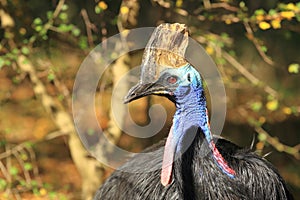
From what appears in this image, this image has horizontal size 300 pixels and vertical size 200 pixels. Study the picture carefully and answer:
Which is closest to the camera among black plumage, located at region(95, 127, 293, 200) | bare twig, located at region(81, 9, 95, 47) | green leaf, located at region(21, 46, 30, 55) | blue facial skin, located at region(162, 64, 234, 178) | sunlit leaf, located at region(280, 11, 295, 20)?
blue facial skin, located at region(162, 64, 234, 178)

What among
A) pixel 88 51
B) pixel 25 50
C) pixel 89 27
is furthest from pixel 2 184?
pixel 89 27

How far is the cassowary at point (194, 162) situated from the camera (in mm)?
2959

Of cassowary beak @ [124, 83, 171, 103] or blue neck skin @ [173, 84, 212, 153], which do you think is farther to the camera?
blue neck skin @ [173, 84, 212, 153]

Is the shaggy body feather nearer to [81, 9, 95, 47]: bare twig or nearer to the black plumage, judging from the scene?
the black plumage

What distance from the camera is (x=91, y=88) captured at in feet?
17.1

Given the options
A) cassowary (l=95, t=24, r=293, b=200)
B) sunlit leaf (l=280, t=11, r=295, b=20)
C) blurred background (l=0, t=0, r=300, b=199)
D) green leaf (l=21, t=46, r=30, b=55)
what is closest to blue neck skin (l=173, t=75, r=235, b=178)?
cassowary (l=95, t=24, r=293, b=200)

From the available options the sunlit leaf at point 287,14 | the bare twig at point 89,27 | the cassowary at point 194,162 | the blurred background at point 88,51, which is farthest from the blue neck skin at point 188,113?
the bare twig at point 89,27

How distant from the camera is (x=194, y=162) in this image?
3.07 m

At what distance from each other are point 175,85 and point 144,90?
0.14 metres

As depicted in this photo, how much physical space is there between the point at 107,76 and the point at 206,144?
222 centimetres

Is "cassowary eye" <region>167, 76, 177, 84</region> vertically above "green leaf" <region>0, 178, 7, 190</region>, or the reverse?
"cassowary eye" <region>167, 76, 177, 84</region>

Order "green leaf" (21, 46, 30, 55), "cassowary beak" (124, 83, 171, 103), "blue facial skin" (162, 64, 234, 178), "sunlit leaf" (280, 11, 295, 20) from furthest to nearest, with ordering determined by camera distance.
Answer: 1. "green leaf" (21, 46, 30, 55)
2. "sunlit leaf" (280, 11, 295, 20)
3. "blue facial skin" (162, 64, 234, 178)
4. "cassowary beak" (124, 83, 171, 103)

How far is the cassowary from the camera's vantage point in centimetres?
296

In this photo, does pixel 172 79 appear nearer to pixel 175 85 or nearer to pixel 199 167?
pixel 175 85
